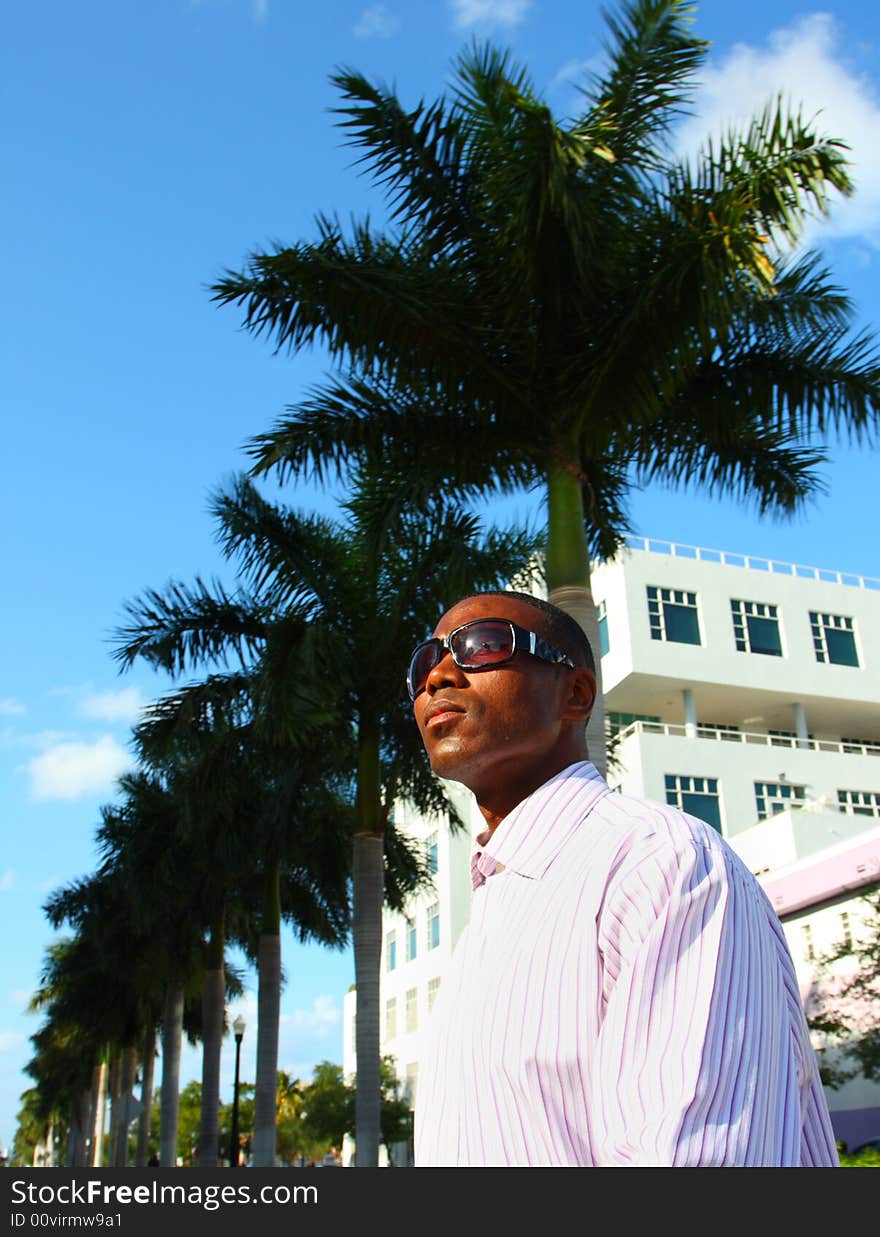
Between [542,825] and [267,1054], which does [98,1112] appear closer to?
[267,1054]

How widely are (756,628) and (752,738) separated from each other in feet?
15.5

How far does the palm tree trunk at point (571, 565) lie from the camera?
1065 cm

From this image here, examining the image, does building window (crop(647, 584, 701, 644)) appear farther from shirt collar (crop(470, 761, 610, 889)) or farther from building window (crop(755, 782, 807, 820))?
shirt collar (crop(470, 761, 610, 889))

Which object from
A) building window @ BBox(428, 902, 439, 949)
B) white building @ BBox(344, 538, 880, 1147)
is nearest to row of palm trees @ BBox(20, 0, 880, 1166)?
white building @ BBox(344, 538, 880, 1147)

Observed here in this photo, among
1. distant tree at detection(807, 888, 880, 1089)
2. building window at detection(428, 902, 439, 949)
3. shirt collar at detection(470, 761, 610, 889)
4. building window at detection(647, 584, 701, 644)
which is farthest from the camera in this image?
building window at detection(428, 902, 439, 949)

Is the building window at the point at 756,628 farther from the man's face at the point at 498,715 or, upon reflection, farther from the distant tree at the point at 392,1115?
the man's face at the point at 498,715

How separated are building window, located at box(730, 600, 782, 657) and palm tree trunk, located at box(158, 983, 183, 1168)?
26.8m

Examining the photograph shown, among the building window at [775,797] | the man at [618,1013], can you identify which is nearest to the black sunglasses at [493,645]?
the man at [618,1013]

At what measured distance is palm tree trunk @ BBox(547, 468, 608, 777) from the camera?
34.9ft

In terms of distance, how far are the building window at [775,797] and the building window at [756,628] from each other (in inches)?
248

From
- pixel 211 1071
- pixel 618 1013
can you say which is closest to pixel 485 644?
pixel 618 1013

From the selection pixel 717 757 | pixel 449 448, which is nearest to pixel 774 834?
pixel 717 757

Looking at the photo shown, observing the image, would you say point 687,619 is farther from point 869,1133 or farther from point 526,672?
point 526,672

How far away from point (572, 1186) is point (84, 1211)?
63 cm
